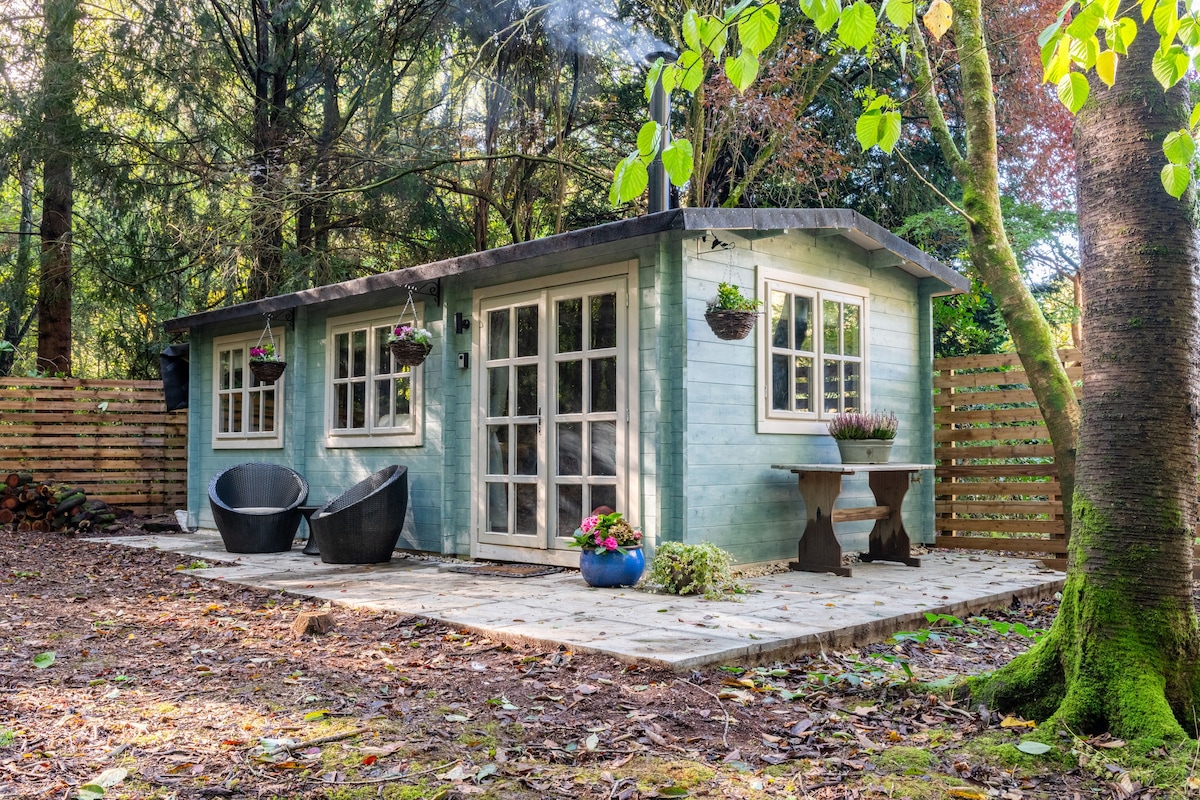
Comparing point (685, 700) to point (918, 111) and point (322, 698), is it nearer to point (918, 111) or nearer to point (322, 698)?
point (322, 698)

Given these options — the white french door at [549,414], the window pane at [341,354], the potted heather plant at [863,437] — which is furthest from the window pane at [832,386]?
the window pane at [341,354]

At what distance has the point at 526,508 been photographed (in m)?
7.01

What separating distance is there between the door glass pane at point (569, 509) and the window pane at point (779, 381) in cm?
147

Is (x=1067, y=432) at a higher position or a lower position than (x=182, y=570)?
higher

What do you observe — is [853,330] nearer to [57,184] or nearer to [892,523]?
[892,523]

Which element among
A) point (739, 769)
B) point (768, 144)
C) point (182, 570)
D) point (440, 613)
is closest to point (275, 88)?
point (768, 144)

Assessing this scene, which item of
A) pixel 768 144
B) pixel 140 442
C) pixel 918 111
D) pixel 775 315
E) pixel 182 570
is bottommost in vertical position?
pixel 182 570

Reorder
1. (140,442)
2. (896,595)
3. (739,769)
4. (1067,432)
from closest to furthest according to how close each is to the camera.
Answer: (739,769), (896,595), (1067,432), (140,442)

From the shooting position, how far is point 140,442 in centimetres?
1202

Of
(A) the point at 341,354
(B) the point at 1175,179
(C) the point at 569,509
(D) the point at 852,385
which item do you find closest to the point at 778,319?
(D) the point at 852,385

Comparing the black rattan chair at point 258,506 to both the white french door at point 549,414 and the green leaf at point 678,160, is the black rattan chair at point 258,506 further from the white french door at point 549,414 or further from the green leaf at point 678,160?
Result: the green leaf at point 678,160

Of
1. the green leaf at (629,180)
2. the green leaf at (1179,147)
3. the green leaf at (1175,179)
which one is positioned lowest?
the green leaf at (629,180)

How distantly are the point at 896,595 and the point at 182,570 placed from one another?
4827 millimetres

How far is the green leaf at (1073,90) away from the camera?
1.81 m
